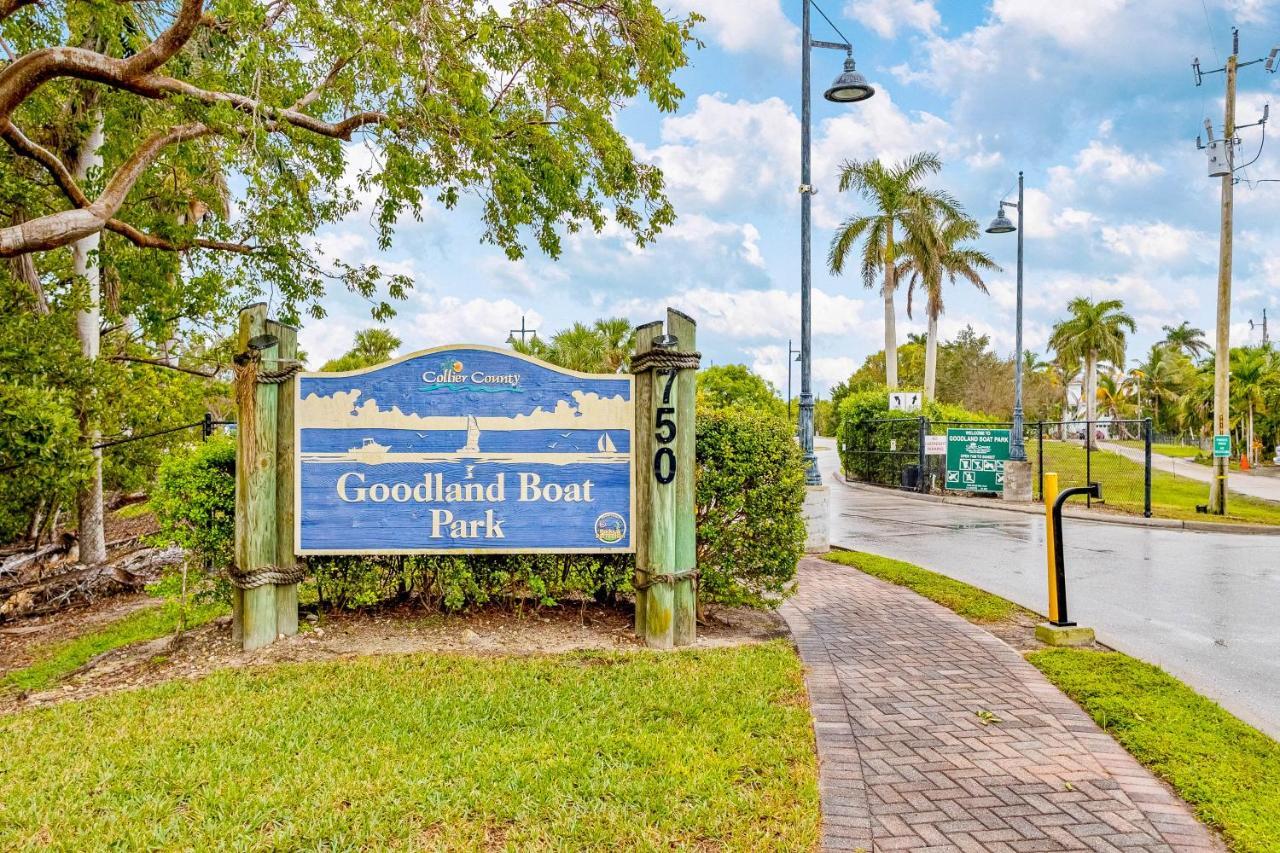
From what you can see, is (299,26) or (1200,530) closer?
(299,26)

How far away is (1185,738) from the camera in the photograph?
371 cm

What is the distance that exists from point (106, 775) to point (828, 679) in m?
3.68

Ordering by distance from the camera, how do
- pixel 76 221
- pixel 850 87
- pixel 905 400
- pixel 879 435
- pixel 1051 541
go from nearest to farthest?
pixel 1051 541 < pixel 76 221 < pixel 850 87 < pixel 905 400 < pixel 879 435

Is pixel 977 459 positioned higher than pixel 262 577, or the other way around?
pixel 977 459

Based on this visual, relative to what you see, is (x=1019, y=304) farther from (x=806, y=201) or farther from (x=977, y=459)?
(x=806, y=201)

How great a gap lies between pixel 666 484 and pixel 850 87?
28.1 feet

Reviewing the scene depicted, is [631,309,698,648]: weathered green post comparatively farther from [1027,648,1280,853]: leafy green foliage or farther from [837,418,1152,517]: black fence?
[837,418,1152,517]: black fence

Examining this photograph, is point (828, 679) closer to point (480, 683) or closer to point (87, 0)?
point (480, 683)

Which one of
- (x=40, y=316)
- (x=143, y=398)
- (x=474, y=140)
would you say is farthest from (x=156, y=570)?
(x=474, y=140)

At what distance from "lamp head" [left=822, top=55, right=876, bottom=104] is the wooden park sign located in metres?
7.75

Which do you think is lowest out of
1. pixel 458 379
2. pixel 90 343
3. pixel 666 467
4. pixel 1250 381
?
pixel 666 467

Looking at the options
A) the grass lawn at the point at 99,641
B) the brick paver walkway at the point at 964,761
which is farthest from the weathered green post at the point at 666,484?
the grass lawn at the point at 99,641

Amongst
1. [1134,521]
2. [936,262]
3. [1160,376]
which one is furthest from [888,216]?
[1160,376]

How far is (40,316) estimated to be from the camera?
7922mm
